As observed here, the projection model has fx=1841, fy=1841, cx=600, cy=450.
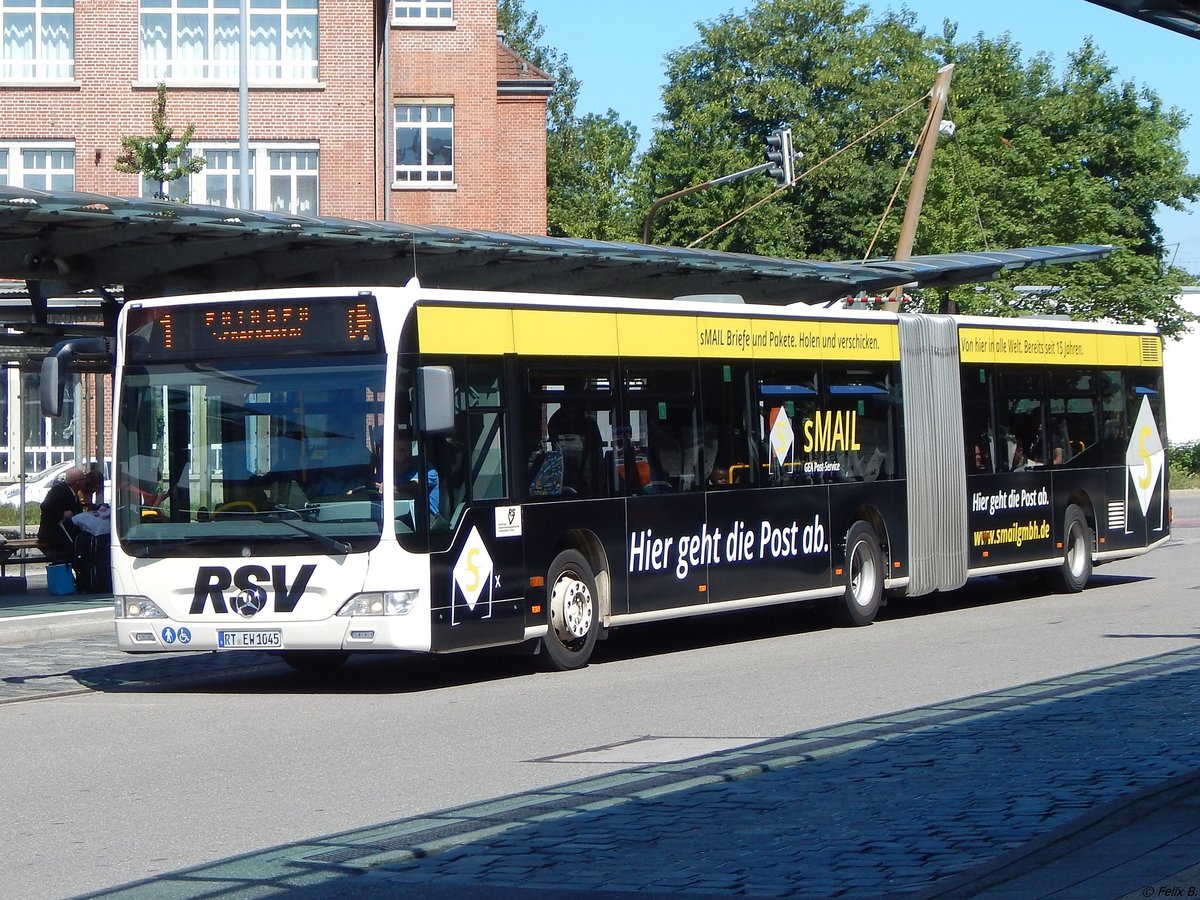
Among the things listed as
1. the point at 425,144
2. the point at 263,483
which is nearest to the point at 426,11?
the point at 425,144

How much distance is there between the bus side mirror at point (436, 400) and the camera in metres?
12.5

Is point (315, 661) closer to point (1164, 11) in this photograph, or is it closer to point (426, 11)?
point (1164, 11)

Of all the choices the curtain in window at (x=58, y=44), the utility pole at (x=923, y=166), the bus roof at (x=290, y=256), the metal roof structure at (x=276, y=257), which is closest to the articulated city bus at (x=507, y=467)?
the metal roof structure at (x=276, y=257)

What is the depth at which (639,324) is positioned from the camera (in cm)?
1527

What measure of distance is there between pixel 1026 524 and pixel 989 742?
11.2 m

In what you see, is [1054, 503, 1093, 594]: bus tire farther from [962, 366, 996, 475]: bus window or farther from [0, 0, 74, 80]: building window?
[0, 0, 74, 80]: building window

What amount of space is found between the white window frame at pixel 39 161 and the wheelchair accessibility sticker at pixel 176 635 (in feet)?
99.2

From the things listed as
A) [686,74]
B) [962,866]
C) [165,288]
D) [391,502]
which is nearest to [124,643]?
[391,502]

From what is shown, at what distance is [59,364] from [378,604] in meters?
3.03

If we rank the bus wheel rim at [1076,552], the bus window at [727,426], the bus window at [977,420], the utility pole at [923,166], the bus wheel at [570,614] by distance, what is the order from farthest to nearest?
the utility pole at [923,166] < the bus wheel rim at [1076,552] < the bus window at [977,420] < the bus window at [727,426] < the bus wheel at [570,614]

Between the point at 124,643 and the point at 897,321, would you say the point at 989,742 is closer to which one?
the point at 124,643

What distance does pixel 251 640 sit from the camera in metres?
12.8

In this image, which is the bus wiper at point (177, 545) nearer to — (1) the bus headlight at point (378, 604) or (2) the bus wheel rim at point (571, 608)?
(1) the bus headlight at point (378, 604)

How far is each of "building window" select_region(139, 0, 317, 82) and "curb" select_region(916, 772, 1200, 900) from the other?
36.1m
